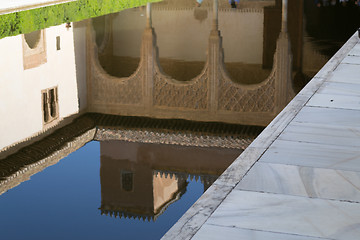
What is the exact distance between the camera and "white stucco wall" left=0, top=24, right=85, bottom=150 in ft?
29.0

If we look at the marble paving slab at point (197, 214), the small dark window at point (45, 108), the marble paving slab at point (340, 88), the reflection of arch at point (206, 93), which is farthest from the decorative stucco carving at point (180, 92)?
the marble paving slab at point (197, 214)

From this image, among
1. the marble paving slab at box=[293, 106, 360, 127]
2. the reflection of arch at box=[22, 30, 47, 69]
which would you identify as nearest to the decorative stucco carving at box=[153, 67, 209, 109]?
the reflection of arch at box=[22, 30, 47, 69]

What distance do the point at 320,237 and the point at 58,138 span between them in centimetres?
591

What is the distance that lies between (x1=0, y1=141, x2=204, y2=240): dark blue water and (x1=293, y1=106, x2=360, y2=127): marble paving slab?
3.36 feet

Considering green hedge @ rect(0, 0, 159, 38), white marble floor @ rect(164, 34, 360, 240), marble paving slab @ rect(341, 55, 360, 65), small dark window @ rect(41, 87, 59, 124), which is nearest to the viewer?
A: white marble floor @ rect(164, 34, 360, 240)

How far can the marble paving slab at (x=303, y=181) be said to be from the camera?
3.96 metres

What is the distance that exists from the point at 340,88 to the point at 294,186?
9.20 feet

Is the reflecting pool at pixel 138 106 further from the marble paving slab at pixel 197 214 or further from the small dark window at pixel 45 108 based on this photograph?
the marble paving slab at pixel 197 214

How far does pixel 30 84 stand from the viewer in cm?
1107

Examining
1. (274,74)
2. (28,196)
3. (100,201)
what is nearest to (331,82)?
(100,201)

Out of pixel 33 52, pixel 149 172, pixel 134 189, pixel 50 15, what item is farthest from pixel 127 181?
pixel 50 15

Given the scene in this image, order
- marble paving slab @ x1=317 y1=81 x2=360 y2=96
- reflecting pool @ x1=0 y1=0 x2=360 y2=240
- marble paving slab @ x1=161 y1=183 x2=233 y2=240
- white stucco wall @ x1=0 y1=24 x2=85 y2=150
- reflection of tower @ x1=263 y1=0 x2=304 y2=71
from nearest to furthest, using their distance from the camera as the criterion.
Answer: marble paving slab @ x1=161 y1=183 x2=233 y2=240
reflecting pool @ x1=0 y1=0 x2=360 y2=240
marble paving slab @ x1=317 y1=81 x2=360 y2=96
white stucco wall @ x1=0 y1=24 x2=85 y2=150
reflection of tower @ x1=263 y1=0 x2=304 y2=71

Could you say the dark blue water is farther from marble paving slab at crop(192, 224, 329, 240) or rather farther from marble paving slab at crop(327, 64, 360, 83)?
marble paving slab at crop(327, 64, 360, 83)

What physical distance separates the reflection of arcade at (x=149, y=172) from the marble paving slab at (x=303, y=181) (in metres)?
0.92
